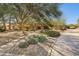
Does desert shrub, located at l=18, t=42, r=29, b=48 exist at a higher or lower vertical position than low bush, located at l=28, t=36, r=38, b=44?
lower

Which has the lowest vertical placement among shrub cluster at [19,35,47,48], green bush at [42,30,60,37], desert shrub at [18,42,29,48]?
desert shrub at [18,42,29,48]

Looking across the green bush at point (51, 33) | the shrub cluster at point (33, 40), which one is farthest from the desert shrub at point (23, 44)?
the green bush at point (51, 33)

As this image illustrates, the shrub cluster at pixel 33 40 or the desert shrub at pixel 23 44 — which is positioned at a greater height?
the shrub cluster at pixel 33 40

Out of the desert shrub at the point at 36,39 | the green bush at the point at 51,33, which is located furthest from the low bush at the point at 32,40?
the green bush at the point at 51,33

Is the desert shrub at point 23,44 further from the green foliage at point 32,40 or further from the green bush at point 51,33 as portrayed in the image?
the green bush at point 51,33

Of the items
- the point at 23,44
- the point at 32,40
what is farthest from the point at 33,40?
the point at 23,44

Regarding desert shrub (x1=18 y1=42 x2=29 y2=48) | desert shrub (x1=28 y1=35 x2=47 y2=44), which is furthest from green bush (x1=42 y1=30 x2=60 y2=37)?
desert shrub (x1=18 y1=42 x2=29 y2=48)

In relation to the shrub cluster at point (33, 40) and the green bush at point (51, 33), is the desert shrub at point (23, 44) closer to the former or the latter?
the shrub cluster at point (33, 40)

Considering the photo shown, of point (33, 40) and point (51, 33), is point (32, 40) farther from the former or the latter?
point (51, 33)

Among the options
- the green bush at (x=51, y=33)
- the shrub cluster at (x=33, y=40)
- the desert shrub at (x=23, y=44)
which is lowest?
the desert shrub at (x=23, y=44)

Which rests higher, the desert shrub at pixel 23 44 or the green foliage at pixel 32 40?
the green foliage at pixel 32 40

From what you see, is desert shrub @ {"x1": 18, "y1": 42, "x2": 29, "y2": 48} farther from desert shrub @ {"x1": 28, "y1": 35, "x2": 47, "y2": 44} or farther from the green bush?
the green bush

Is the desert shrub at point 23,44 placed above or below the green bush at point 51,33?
below

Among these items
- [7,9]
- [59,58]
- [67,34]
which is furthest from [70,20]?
[7,9]
